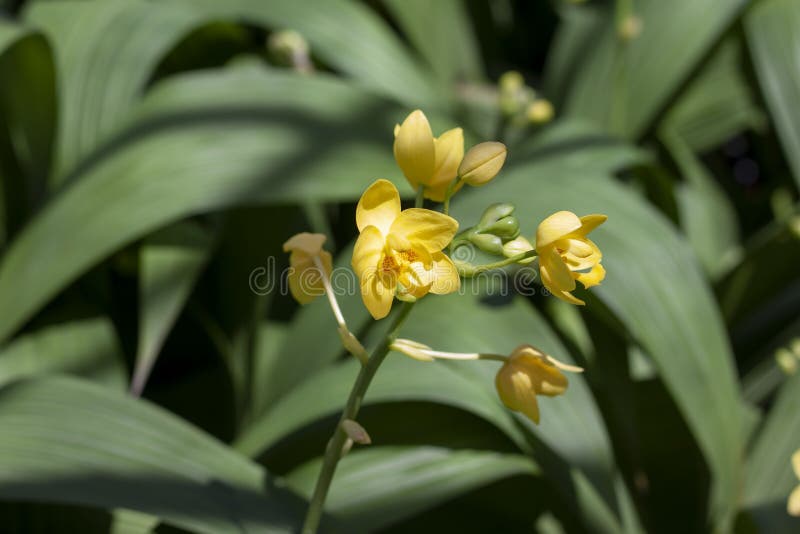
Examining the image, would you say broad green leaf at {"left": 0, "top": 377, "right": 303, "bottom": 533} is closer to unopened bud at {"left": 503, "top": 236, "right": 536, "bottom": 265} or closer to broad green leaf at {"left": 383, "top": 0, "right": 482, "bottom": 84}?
unopened bud at {"left": 503, "top": 236, "right": 536, "bottom": 265}

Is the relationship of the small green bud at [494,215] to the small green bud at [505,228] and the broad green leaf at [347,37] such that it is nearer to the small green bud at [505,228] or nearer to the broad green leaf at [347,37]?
the small green bud at [505,228]

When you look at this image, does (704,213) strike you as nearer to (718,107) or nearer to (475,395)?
(718,107)

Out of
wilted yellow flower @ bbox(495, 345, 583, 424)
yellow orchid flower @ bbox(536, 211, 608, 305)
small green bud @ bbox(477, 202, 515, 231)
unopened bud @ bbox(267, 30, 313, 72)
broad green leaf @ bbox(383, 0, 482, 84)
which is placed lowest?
wilted yellow flower @ bbox(495, 345, 583, 424)

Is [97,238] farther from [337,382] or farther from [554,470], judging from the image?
[554,470]

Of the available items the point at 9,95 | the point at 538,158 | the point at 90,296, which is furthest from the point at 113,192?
the point at 538,158

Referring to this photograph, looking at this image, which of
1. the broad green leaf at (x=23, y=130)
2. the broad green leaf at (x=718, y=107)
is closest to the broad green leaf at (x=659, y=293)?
the broad green leaf at (x=23, y=130)

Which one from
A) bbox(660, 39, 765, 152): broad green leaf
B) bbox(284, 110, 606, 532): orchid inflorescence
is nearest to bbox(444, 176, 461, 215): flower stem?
bbox(284, 110, 606, 532): orchid inflorescence
